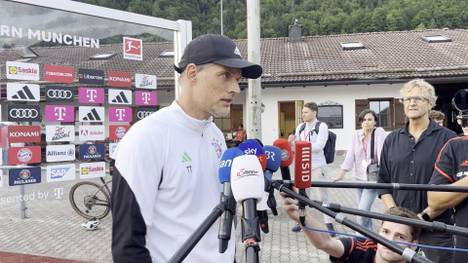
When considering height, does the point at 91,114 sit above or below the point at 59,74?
below

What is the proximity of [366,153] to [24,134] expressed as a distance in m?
4.14

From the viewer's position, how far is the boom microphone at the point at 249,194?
114 centimetres

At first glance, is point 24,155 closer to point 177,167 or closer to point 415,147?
point 177,167

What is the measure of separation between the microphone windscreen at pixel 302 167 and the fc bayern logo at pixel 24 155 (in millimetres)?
4203

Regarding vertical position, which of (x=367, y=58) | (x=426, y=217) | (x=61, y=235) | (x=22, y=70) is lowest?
(x=61, y=235)

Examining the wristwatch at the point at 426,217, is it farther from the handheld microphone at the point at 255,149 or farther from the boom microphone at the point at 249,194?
the boom microphone at the point at 249,194

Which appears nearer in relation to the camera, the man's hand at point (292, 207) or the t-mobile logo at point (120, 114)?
the man's hand at point (292, 207)

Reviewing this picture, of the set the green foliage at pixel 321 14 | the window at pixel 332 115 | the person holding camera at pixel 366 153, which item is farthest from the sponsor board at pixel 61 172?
the green foliage at pixel 321 14

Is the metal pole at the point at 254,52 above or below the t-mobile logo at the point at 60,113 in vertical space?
above

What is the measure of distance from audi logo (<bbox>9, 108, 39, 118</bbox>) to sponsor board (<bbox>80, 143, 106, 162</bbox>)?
70cm

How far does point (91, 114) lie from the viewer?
5.55 meters

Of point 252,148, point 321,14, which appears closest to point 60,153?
point 252,148

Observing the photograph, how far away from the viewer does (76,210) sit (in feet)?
24.6

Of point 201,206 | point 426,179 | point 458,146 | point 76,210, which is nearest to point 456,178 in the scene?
point 458,146
